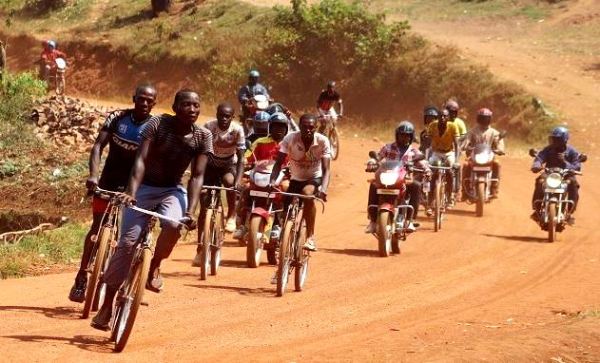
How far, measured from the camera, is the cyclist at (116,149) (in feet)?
34.5

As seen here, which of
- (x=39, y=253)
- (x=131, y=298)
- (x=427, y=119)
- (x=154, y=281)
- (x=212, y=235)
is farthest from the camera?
(x=427, y=119)

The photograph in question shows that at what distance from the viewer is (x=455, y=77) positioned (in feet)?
116

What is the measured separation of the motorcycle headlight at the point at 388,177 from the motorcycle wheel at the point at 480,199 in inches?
205

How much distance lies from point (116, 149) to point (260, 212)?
3.01 metres

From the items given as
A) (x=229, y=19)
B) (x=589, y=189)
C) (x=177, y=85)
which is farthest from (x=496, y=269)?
(x=229, y=19)

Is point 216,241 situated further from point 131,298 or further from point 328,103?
point 328,103

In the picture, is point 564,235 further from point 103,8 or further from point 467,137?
point 103,8

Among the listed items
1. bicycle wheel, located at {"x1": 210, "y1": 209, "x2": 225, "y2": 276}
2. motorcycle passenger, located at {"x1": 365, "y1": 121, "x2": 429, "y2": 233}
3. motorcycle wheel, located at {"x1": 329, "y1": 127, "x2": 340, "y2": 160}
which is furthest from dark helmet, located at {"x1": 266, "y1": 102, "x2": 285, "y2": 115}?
motorcycle wheel, located at {"x1": 329, "y1": 127, "x2": 340, "y2": 160}

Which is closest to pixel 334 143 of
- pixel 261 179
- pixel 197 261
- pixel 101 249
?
pixel 197 261

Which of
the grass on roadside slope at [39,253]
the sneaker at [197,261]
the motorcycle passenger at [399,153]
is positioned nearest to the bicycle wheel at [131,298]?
the grass on roadside slope at [39,253]

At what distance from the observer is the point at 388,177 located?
15438mm

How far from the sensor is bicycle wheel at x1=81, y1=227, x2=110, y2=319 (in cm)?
1014

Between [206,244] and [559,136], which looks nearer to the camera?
[206,244]

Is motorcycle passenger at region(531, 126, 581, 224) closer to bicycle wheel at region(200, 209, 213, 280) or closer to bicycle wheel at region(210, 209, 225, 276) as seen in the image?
bicycle wheel at region(210, 209, 225, 276)
